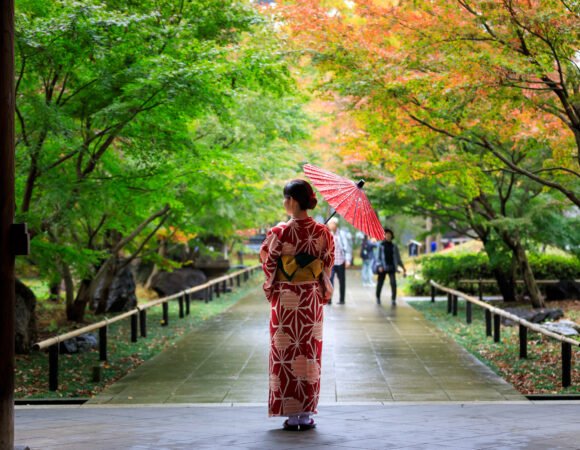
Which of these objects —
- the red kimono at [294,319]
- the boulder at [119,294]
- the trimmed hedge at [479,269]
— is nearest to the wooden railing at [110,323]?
the boulder at [119,294]

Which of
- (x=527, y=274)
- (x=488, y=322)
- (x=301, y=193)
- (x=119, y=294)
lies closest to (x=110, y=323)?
(x=488, y=322)

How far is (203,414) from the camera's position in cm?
710

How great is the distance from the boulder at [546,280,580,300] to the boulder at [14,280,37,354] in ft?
42.9

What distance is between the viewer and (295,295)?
6.42 meters

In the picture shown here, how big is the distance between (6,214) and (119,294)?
13.7m

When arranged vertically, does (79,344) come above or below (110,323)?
below

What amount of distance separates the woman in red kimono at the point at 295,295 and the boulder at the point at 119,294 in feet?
40.7

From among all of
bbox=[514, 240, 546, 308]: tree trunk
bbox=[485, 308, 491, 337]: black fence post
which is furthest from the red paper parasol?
bbox=[514, 240, 546, 308]: tree trunk

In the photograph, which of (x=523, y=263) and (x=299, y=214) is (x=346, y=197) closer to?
Answer: (x=299, y=214)

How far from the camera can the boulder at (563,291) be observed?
2014 centimetres

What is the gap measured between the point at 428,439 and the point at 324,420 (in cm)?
120

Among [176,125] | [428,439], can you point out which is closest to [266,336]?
[176,125]

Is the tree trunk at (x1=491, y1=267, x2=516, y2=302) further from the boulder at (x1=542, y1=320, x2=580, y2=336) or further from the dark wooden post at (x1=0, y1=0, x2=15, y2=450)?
the dark wooden post at (x1=0, y1=0, x2=15, y2=450)

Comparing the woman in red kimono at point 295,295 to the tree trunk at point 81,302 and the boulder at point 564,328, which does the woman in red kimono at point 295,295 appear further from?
the tree trunk at point 81,302
